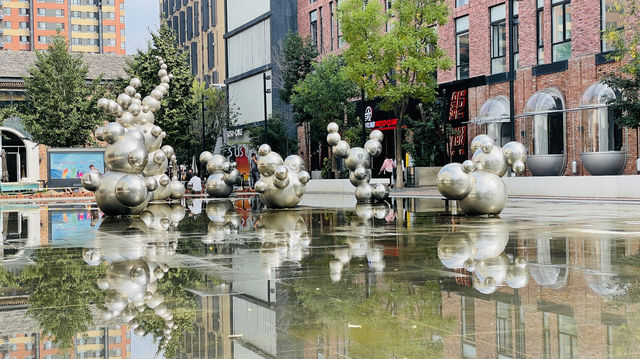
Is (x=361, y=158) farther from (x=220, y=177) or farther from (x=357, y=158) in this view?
(x=220, y=177)

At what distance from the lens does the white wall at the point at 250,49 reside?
2707 inches

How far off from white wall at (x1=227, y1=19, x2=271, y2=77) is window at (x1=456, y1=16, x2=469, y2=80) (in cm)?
2663

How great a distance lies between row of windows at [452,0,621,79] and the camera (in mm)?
33844

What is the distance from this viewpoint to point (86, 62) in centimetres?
7381

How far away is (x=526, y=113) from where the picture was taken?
37.2 m

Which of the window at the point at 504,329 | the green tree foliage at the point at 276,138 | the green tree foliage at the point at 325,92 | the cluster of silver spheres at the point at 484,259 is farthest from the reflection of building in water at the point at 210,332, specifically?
the green tree foliage at the point at 276,138

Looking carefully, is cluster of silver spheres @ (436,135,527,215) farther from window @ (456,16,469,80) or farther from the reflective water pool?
window @ (456,16,469,80)

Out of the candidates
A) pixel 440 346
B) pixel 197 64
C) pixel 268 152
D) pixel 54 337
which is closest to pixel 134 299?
pixel 54 337

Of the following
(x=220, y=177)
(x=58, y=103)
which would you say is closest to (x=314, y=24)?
(x=58, y=103)

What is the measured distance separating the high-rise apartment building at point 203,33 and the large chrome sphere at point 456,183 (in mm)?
75226

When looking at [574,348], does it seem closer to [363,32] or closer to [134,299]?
[134,299]

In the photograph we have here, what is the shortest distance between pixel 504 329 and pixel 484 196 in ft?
38.9

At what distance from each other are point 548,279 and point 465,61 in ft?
122

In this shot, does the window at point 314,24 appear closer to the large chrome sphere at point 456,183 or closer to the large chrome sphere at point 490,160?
the large chrome sphere at point 490,160
